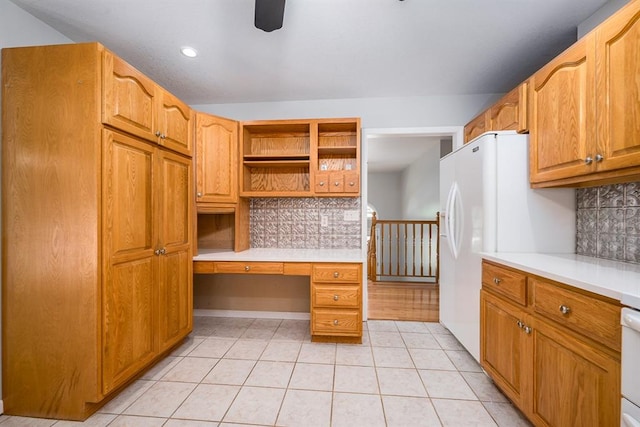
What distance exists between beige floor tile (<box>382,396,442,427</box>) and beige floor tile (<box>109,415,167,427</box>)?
49.9 inches

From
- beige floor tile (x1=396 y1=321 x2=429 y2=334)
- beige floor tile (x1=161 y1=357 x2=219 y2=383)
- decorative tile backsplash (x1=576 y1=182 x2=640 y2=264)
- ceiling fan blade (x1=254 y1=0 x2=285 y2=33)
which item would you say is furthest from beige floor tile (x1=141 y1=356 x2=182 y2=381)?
decorative tile backsplash (x1=576 y1=182 x2=640 y2=264)

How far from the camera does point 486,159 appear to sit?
175 centimetres

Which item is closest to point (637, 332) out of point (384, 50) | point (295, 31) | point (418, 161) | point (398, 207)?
point (384, 50)

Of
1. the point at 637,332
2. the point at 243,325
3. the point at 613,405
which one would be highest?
the point at 637,332

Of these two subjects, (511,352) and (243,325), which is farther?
(243,325)

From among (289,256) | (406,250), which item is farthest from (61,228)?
(406,250)

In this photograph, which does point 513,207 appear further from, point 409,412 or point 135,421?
point 135,421

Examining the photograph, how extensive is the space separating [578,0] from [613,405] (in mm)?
2076

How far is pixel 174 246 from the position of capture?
2.01 meters

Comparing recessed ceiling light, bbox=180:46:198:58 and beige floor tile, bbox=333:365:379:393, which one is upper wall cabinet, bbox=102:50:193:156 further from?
beige floor tile, bbox=333:365:379:393

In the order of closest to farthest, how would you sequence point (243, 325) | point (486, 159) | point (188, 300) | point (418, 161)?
point (486, 159), point (188, 300), point (243, 325), point (418, 161)

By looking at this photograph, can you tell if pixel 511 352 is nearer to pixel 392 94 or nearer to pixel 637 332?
pixel 637 332

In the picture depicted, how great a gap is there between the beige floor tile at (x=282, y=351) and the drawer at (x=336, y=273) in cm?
61

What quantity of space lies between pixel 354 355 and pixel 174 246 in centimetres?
167
